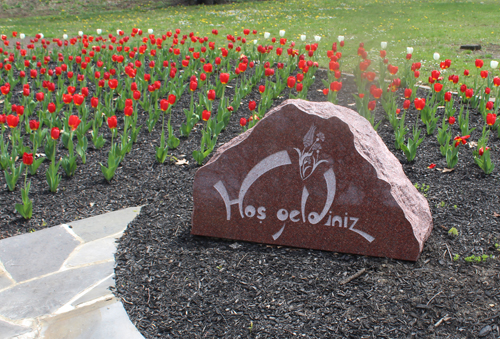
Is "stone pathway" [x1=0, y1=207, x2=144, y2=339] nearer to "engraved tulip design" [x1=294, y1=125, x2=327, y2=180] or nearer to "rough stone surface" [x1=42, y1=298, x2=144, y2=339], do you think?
"rough stone surface" [x1=42, y1=298, x2=144, y2=339]

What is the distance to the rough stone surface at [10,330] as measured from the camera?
2543mm

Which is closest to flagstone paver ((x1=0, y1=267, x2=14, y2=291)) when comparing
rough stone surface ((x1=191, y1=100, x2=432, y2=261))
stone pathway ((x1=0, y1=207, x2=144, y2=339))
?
stone pathway ((x1=0, y1=207, x2=144, y2=339))

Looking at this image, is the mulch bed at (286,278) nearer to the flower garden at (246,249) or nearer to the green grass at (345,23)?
the flower garden at (246,249)

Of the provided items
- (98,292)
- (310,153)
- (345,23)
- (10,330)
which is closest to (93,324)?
(98,292)

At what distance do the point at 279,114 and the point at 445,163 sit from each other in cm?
232

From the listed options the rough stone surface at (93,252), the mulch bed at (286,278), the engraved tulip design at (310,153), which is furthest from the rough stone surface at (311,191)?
the rough stone surface at (93,252)

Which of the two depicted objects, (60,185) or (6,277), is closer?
(6,277)

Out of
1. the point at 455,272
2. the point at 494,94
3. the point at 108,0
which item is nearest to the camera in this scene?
the point at 455,272

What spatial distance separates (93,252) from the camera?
3287 mm

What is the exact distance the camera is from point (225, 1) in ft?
74.4

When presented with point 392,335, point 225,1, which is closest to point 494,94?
point 392,335

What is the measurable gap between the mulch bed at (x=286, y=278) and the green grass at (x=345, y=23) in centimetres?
565

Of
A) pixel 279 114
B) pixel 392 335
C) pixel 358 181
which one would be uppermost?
pixel 279 114

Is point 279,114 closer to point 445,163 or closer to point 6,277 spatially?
point 6,277
